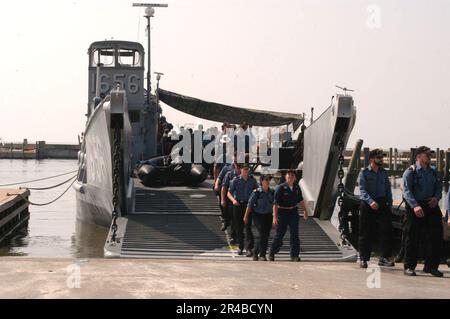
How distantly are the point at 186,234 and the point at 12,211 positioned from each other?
8.41 m

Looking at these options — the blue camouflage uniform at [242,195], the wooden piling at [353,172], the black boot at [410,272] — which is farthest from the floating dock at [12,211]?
the black boot at [410,272]

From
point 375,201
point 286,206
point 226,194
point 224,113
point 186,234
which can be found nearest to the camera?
point 375,201

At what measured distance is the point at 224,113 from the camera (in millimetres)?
26484

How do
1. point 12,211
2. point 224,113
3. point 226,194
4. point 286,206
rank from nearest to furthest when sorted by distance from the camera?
point 286,206 < point 226,194 < point 12,211 < point 224,113

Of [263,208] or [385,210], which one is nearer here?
[385,210]

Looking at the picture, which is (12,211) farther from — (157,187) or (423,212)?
(423,212)

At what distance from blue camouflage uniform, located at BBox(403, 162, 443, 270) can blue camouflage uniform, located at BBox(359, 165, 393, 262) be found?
19.3 inches

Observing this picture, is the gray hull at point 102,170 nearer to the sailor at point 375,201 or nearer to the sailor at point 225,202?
the sailor at point 225,202

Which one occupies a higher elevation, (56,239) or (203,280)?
(203,280)

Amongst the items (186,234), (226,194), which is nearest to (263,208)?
(226,194)

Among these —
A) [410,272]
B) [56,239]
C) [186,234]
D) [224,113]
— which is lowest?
[56,239]

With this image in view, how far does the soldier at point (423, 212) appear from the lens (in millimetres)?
7965

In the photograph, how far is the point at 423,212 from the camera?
800 cm

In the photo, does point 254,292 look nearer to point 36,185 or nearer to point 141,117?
point 141,117
